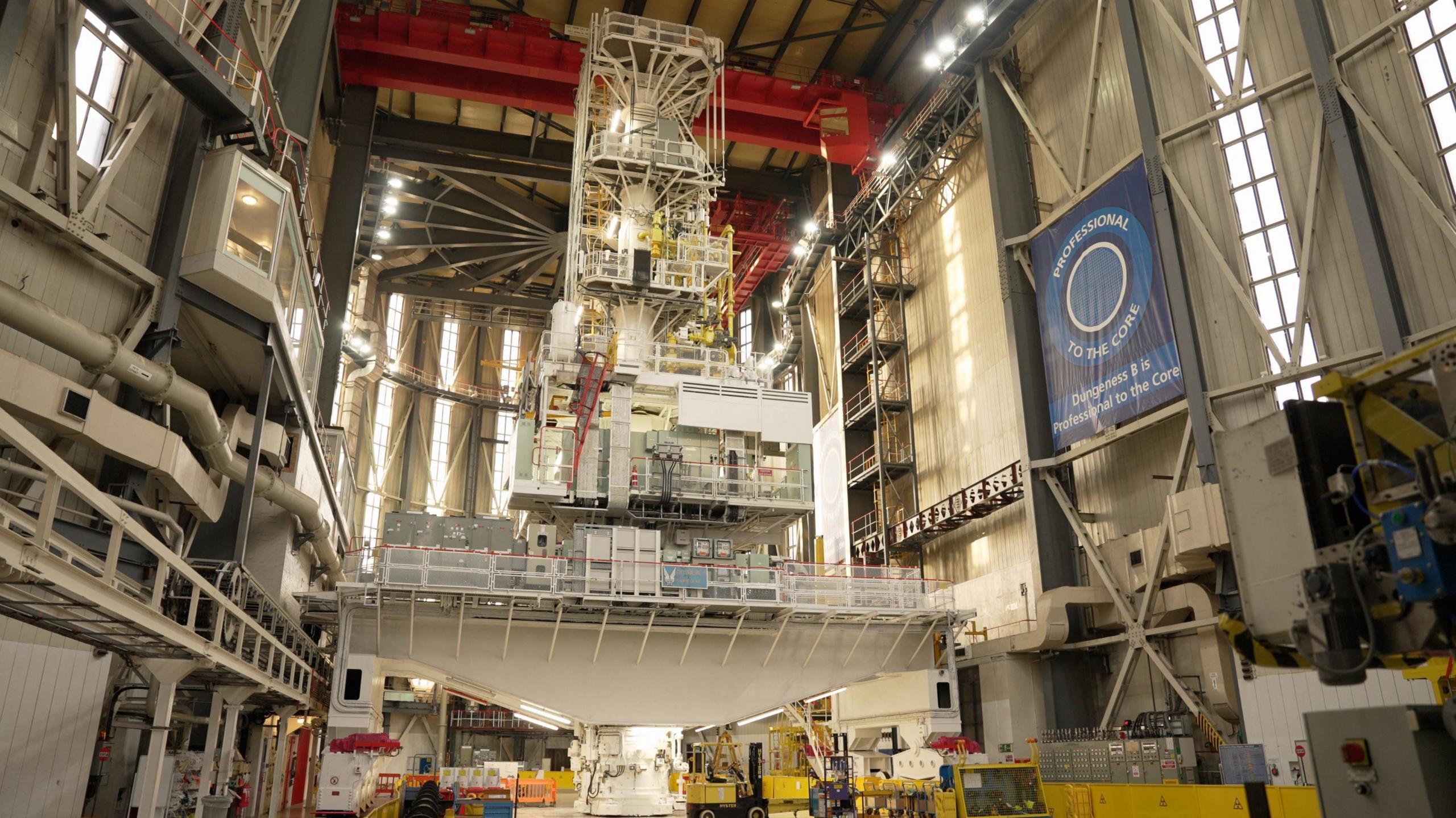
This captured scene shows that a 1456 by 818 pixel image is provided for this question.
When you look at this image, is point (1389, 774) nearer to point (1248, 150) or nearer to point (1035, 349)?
point (1248, 150)

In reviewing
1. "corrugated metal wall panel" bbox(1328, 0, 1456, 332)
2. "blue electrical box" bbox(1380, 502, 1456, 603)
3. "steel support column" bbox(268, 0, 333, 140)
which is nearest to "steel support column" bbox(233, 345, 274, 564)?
"steel support column" bbox(268, 0, 333, 140)

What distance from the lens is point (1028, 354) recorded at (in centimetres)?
3325

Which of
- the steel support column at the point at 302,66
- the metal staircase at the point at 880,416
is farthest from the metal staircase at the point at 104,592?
the metal staircase at the point at 880,416

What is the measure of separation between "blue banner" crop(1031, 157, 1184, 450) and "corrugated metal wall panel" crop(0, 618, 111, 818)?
27.1 m

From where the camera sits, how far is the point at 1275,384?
957 inches

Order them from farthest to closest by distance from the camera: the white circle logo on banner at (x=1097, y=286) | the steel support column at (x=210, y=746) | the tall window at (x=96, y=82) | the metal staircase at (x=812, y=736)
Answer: the metal staircase at (x=812, y=736) → the white circle logo on banner at (x=1097, y=286) → the tall window at (x=96, y=82) → the steel support column at (x=210, y=746)

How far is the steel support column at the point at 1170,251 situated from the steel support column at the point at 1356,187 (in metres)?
3.35

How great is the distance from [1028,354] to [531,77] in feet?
90.5

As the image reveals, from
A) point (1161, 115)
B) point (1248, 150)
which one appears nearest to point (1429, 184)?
point (1248, 150)

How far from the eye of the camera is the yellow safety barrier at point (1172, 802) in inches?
641

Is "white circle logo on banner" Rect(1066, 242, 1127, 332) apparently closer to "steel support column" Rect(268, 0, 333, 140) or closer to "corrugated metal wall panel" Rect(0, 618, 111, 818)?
"steel support column" Rect(268, 0, 333, 140)

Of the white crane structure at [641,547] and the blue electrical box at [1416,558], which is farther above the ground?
the white crane structure at [641,547]

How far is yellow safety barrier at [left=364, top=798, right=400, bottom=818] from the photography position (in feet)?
69.1

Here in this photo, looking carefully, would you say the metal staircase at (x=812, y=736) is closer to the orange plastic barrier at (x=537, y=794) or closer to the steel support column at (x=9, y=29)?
the orange plastic barrier at (x=537, y=794)
